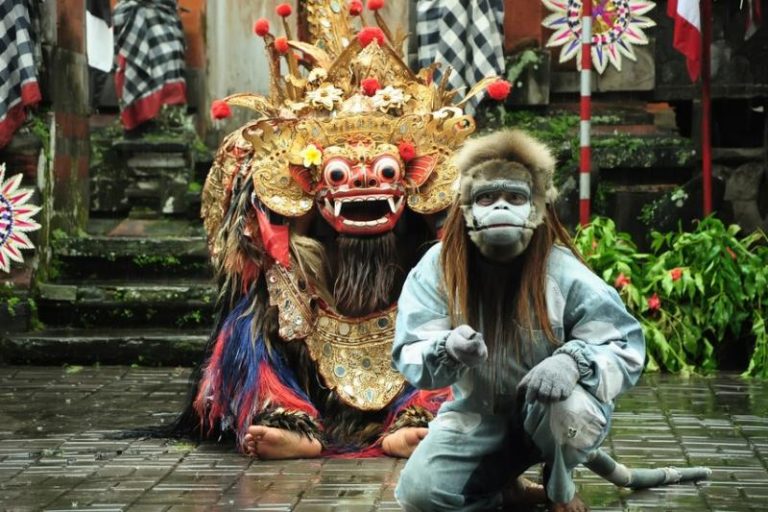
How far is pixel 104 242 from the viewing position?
1180 cm

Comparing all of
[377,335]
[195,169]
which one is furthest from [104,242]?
[377,335]

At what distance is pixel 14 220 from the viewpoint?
11133mm

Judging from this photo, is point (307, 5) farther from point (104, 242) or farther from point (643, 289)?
point (104, 242)

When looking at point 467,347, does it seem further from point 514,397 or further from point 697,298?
point 697,298

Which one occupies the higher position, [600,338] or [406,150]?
[406,150]

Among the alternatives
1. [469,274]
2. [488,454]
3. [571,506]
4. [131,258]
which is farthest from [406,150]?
[131,258]

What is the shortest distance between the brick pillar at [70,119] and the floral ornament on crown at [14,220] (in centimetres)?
59

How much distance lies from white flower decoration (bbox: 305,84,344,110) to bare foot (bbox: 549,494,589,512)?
2.53m

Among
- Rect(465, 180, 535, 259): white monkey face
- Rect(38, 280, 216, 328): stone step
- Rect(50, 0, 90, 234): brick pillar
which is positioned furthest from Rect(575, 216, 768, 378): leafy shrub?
Rect(465, 180, 535, 259): white monkey face

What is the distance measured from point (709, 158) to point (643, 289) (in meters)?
1.50

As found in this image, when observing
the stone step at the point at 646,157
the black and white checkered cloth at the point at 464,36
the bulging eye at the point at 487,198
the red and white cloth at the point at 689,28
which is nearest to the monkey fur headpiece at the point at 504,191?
the bulging eye at the point at 487,198

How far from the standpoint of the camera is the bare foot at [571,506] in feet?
19.3

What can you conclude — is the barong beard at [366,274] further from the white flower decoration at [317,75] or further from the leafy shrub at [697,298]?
the leafy shrub at [697,298]

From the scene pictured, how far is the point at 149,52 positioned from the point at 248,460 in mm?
8328
